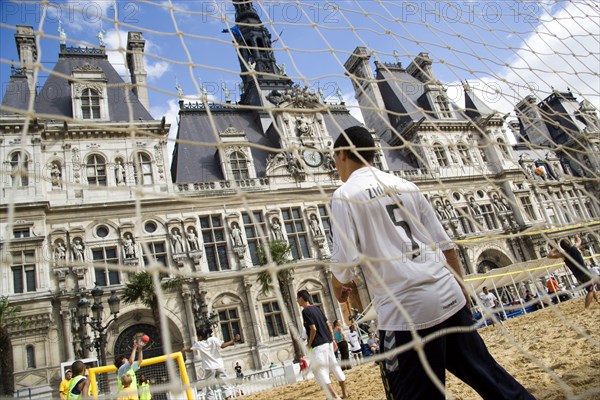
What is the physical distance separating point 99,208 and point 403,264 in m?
18.5

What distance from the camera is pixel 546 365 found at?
486 centimetres

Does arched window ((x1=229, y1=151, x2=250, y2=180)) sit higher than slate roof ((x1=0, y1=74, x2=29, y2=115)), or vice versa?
slate roof ((x1=0, y1=74, x2=29, y2=115))

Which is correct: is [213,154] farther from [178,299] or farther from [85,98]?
[178,299]

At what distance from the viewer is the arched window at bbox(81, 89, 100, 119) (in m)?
20.7

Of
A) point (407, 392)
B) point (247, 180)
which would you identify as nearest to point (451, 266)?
point (407, 392)

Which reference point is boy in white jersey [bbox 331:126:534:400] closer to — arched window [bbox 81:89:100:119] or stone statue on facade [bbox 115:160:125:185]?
stone statue on facade [bbox 115:160:125:185]

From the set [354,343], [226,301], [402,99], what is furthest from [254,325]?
[402,99]

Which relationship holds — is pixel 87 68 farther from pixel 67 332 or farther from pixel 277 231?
pixel 67 332

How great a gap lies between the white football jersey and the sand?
40cm

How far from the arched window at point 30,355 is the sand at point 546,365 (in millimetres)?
11542

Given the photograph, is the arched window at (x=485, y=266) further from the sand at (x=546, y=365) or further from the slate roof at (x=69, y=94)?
the slate roof at (x=69, y=94)

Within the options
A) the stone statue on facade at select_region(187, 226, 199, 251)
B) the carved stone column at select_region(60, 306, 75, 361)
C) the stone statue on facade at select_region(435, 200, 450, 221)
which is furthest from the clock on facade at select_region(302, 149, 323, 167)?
the carved stone column at select_region(60, 306, 75, 361)

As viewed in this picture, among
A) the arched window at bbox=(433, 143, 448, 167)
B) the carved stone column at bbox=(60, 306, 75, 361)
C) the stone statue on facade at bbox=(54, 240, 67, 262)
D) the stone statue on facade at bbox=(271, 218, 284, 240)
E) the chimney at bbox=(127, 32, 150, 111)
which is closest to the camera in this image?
the carved stone column at bbox=(60, 306, 75, 361)

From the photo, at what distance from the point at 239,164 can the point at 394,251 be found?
20773mm
